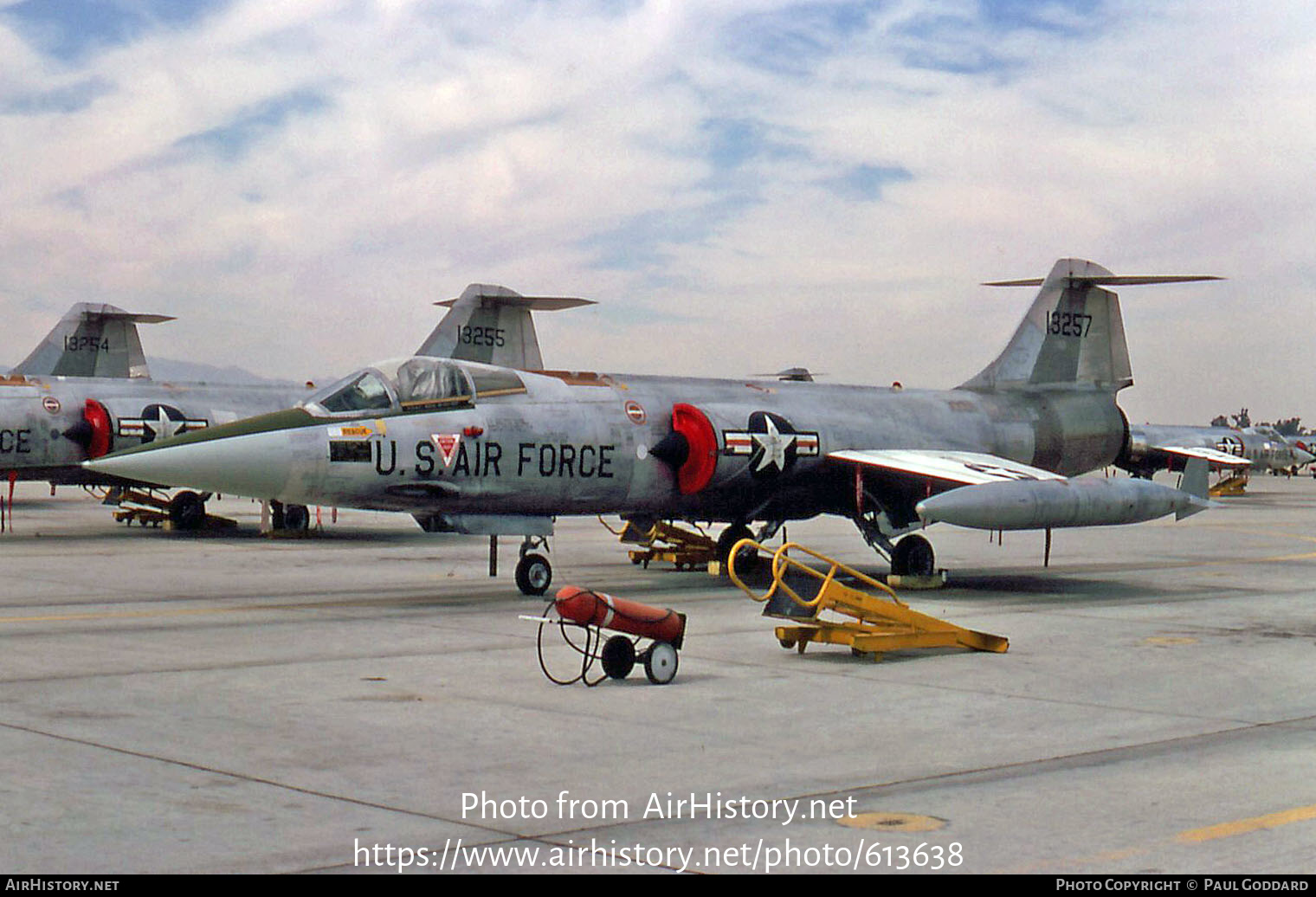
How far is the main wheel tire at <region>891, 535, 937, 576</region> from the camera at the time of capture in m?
17.8

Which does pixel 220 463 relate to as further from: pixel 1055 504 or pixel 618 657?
pixel 1055 504

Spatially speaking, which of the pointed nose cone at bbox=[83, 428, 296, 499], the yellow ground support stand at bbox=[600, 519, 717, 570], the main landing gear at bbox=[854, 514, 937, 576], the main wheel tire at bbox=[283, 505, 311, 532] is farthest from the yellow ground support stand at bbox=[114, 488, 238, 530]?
the main landing gear at bbox=[854, 514, 937, 576]

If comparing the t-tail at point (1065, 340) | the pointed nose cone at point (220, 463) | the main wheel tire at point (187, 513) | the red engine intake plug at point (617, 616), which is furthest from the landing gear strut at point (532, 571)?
the main wheel tire at point (187, 513)

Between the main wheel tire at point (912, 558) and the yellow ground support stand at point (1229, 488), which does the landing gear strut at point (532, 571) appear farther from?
the yellow ground support stand at point (1229, 488)

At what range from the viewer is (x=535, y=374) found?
54.0 ft

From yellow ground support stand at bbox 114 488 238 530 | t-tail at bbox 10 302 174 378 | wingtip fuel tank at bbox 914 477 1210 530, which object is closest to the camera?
wingtip fuel tank at bbox 914 477 1210 530

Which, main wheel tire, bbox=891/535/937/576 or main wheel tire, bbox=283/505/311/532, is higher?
main wheel tire, bbox=891/535/937/576

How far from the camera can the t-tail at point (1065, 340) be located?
2133cm

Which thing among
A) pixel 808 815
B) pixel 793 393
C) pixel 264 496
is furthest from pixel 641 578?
pixel 808 815

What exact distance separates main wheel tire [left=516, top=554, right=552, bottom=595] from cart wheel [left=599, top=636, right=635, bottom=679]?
5.86 metres

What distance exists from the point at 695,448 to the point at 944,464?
3178 mm

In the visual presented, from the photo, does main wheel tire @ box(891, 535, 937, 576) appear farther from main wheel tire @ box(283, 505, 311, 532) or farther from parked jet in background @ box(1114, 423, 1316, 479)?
parked jet in background @ box(1114, 423, 1316, 479)

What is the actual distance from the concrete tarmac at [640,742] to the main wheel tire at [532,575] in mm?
398

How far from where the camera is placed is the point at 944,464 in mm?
17719
